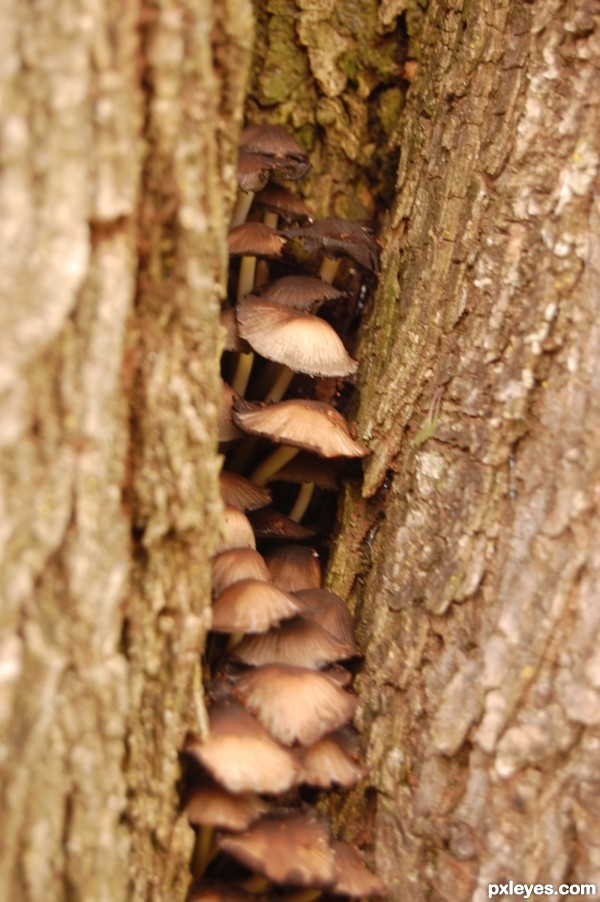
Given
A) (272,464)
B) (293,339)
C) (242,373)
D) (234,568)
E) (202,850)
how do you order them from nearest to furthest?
1. (202,850)
2. (234,568)
3. (293,339)
4. (272,464)
5. (242,373)

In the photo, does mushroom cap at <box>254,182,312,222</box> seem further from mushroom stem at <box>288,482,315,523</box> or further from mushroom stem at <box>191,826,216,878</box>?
mushroom stem at <box>191,826,216,878</box>

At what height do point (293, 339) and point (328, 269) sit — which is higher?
point (328, 269)

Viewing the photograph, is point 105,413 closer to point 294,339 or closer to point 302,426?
point 302,426

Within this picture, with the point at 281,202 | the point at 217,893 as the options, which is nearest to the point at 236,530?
the point at 217,893

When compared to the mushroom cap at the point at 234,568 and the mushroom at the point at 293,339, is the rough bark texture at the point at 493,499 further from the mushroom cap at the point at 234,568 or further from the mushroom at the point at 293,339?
the mushroom cap at the point at 234,568

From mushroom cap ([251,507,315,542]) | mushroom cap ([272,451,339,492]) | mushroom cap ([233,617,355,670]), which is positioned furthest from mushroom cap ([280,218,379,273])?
mushroom cap ([233,617,355,670])
